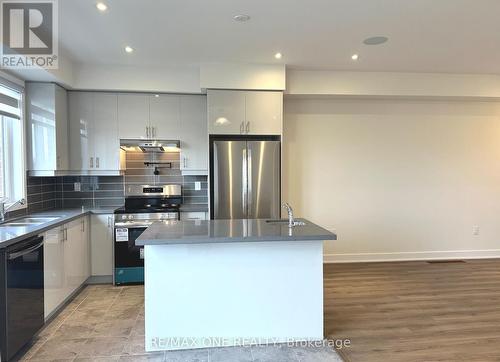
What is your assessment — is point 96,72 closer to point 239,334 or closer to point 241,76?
point 241,76

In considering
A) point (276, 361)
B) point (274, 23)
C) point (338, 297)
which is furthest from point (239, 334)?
point (274, 23)

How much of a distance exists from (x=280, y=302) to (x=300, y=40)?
263 cm

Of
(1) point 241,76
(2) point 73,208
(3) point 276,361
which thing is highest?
(1) point 241,76

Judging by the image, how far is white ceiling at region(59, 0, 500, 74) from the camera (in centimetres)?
280

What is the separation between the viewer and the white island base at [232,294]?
2.60m

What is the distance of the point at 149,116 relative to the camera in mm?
4457

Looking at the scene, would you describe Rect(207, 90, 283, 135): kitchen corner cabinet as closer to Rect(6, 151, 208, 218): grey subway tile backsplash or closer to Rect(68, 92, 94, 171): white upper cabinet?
Rect(6, 151, 208, 218): grey subway tile backsplash

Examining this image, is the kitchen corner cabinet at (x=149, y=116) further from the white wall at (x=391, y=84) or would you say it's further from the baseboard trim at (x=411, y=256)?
the baseboard trim at (x=411, y=256)

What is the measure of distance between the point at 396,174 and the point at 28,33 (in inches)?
196

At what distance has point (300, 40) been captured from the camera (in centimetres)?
354

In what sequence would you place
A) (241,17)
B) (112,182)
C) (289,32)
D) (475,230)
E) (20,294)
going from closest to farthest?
(20,294) < (241,17) < (289,32) < (112,182) < (475,230)

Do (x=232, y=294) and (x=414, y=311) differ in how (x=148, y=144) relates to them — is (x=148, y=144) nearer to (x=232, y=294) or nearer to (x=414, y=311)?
(x=232, y=294)

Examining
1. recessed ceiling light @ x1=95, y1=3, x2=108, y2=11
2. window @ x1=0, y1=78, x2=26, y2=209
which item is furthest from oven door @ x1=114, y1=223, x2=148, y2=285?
recessed ceiling light @ x1=95, y1=3, x2=108, y2=11

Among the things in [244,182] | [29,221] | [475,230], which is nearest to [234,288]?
[244,182]
